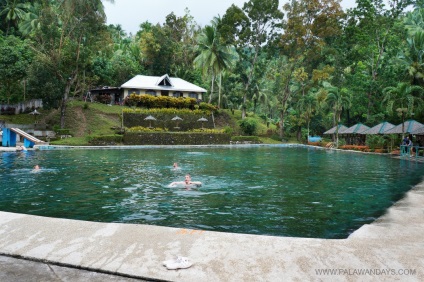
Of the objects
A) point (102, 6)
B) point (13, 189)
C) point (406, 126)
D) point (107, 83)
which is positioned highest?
point (102, 6)

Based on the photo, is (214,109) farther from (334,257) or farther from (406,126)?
(334,257)

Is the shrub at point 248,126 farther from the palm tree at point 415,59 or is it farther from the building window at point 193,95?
the palm tree at point 415,59

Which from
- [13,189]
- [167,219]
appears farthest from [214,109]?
[167,219]

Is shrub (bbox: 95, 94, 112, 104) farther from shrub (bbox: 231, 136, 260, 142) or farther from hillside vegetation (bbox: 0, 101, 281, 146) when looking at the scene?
shrub (bbox: 231, 136, 260, 142)

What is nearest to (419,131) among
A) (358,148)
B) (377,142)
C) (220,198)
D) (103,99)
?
(377,142)

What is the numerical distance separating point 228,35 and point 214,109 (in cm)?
1385

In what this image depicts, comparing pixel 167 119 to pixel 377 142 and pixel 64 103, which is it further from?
pixel 377 142

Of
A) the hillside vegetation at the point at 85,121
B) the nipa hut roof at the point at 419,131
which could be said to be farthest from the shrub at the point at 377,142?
the hillside vegetation at the point at 85,121

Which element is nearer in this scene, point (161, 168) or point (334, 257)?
point (334, 257)

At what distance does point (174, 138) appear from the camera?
44.3 metres

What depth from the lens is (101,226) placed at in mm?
6430

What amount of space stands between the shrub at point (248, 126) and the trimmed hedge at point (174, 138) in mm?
8043

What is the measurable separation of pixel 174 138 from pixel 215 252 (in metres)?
39.6

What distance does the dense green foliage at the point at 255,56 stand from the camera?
41.8 m
